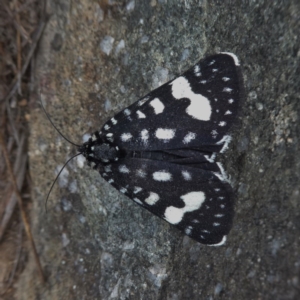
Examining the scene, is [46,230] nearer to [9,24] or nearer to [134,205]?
[134,205]

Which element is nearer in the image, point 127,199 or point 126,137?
point 126,137

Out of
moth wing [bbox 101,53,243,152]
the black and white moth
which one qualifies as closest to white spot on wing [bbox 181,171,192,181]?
the black and white moth

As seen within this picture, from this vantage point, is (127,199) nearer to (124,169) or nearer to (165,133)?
(124,169)

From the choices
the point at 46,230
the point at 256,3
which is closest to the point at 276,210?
the point at 256,3

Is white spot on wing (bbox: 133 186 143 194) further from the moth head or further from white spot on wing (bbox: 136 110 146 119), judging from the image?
white spot on wing (bbox: 136 110 146 119)

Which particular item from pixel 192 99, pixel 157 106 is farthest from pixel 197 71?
pixel 157 106

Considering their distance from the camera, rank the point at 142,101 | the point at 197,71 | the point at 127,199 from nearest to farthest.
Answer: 1. the point at 197,71
2. the point at 142,101
3. the point at 127,199
